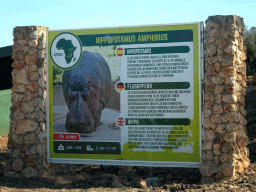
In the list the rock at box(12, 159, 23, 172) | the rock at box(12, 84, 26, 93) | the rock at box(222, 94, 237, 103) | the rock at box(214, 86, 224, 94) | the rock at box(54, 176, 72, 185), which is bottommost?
the rock at box(54, 176, 72, 185)

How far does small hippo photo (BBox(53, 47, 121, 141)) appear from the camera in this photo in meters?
6.46

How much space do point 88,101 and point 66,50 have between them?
1184mm

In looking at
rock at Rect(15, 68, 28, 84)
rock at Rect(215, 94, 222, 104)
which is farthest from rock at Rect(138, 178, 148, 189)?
rock at Rect(15, 68, 28, 84)

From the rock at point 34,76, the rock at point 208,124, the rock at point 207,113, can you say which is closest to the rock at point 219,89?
the rock at point 207,113

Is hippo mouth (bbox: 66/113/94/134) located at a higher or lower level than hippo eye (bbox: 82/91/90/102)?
lower

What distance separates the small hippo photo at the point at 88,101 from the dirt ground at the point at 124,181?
2.87 ft

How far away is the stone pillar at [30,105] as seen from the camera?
6.64 metres

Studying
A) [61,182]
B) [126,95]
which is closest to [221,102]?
[126,95]

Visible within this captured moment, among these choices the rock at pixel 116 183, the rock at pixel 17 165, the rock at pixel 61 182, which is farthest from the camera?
the rock at pixel 17 165

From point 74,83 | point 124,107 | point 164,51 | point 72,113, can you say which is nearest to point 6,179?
point 72,113

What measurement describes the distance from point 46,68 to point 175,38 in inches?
110

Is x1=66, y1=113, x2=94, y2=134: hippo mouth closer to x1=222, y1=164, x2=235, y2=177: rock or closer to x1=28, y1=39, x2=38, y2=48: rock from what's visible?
x1=28, y1=39, x2=38, y2=48: rock

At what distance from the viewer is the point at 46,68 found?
6703 mm

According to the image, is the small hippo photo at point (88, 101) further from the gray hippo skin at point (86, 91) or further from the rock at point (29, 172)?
the rock at point (29, 172)
